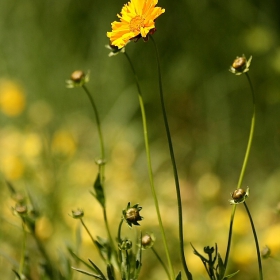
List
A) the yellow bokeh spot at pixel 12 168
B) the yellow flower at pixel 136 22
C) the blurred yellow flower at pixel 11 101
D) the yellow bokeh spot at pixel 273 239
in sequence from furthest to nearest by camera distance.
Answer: the blurred yellow flower at pixel 11 101 → the yellow bokeh spot at pixel 12 168 → the yellow bokeh spot at pixel 273 239 → the yellow flower at pixel 136 22

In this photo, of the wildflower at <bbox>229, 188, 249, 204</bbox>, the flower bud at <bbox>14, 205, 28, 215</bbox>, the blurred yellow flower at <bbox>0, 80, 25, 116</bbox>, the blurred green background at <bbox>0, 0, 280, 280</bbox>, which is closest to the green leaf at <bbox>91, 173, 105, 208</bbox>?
the flower bud at <bbox>14, 205, 28, 215</bbox>

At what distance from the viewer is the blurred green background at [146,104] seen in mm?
1805

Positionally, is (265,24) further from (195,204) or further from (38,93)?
(38,93)

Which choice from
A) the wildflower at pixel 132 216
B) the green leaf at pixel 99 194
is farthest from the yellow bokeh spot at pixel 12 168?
the wildflower at pixel 132 216

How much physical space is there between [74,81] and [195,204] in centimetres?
119

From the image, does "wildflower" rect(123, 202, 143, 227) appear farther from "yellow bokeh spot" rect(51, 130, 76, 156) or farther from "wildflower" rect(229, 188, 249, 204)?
"yellow bokeh spot" rect(51, 130, 76, 156)

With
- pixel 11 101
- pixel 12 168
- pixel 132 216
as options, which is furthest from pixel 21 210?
pixel 11 101

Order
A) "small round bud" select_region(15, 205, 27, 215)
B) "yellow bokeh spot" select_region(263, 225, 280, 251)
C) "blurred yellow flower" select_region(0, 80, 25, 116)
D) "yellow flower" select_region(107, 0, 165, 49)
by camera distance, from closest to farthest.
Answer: "yellow flower" select_region(107, 0, 165, 49) → "small round bud" select_region(15, 205, 27, 215) → "yellow bokeh spot" select_region(263, 225, 280, 251) → "blurred yellow flower" select_region(0, 80, 25, 116)

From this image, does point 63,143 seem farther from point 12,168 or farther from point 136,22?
point 136,22

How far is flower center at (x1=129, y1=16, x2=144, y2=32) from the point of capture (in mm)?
781

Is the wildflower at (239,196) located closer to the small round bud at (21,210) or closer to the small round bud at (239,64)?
the small round bud at (239,64)

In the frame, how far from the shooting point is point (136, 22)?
0.79 m

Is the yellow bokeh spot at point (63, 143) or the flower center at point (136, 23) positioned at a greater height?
the yellow bokeh spot at point (63, 143)

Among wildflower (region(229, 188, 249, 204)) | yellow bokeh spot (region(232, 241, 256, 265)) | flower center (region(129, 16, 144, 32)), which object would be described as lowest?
wildflower (region(229, 188, 249, 204))
